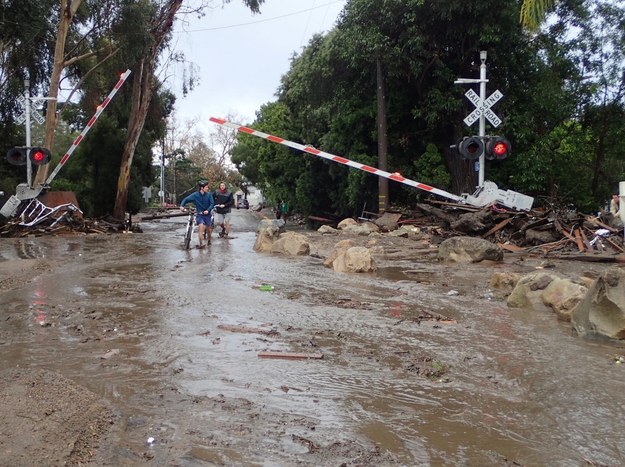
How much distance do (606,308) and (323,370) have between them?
305cm

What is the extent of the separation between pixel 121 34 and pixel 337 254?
1653 cm

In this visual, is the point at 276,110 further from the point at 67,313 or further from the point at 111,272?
the point at 67,313

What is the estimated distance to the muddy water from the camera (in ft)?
11.2

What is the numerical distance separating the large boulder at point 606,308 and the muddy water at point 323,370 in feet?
0.67

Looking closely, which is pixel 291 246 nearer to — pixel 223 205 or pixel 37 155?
pixel 223 205

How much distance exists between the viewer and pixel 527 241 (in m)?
13.3

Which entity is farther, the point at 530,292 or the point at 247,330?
the point at 530,292

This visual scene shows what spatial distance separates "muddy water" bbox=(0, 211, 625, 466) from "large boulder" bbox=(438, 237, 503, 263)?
2.88 m

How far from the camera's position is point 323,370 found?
4789 millimetres

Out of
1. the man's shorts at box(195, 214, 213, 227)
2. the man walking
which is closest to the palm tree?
the man's shorts at box(195, 214, 213, 227)

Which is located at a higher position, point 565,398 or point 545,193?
point 545,193

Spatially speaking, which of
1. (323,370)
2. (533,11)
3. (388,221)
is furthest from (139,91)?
(323,370)

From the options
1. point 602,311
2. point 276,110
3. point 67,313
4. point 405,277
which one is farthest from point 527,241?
point 276,110

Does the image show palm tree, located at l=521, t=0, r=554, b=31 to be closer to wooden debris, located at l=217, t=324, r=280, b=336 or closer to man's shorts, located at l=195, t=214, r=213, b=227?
wooden debris, located at l=217, t=324, r=280, b=336
